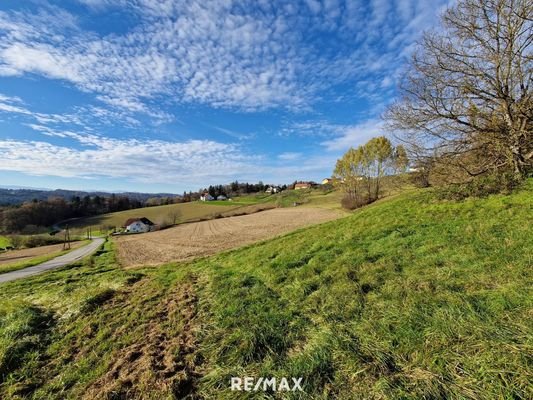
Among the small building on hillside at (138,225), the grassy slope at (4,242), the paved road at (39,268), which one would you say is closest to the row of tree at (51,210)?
the grassy slope at (4,242)

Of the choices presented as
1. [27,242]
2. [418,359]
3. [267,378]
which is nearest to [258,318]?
[267,378]

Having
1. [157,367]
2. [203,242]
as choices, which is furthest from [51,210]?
[157,367]

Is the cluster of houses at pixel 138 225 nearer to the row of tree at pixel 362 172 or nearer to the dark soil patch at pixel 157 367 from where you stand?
the row of tree at pixel 362 172

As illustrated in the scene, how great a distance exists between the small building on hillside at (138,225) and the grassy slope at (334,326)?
75577mm

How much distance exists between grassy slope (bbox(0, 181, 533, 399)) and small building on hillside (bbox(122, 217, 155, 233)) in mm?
75577

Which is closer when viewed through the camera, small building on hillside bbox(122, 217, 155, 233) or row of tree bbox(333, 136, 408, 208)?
row of tree bbox(333, 136, 408, 208)

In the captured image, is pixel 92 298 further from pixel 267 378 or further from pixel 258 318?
pixel 267 378

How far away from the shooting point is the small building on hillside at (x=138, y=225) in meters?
77.1

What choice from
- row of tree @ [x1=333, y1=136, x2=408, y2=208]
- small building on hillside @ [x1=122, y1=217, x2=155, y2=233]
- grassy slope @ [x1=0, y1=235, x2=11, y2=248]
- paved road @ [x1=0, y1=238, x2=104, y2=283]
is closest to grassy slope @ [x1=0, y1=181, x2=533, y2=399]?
paved road @ [x1=0, y1=238, x2=104, y2=283]

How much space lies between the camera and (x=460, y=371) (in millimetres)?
2727

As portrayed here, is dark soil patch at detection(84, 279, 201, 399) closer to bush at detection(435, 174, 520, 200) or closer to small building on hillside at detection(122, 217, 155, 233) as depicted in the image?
bush at detection(435, 174, 520, 200)

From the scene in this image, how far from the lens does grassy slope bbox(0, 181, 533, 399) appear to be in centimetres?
292

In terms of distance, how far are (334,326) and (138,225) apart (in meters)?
84.5

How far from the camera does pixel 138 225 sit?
78.1 m
